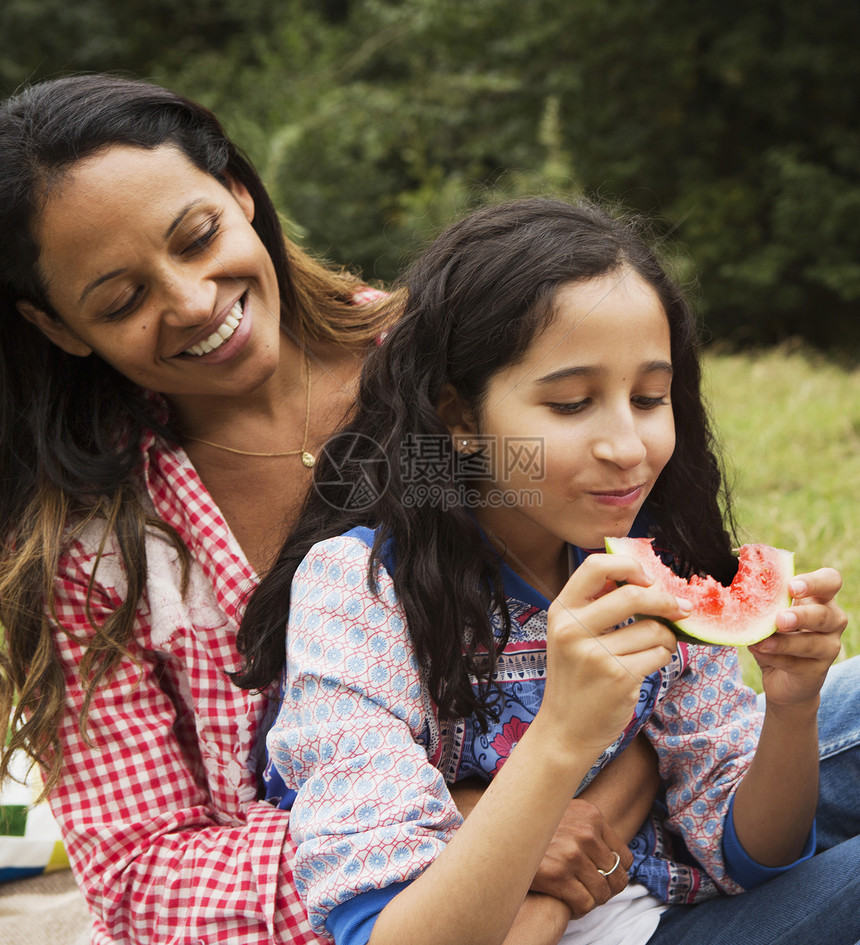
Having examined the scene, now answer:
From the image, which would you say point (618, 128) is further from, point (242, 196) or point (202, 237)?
point (202, 237)

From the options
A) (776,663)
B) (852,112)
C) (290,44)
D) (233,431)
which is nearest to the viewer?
(776,663)

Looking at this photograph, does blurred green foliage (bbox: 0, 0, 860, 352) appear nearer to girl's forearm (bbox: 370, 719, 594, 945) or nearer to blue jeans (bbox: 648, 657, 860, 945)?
blue jeans (bbox: 648, 657, 860, 945)

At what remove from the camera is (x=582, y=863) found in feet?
5.89

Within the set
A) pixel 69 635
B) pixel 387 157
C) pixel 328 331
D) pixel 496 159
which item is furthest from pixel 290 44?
pixel 69 635

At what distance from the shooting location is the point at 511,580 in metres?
1.98

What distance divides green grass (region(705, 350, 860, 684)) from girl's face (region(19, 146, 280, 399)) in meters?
1.39

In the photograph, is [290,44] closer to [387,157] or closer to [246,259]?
[387,157]

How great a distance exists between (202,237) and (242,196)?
0.34m

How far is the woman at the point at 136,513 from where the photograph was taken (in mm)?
2064

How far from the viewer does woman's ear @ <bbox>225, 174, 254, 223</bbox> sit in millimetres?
2476

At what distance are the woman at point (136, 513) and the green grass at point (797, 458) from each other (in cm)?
145

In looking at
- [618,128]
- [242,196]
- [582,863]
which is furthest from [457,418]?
[618,128]

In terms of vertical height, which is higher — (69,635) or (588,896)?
(69,635)

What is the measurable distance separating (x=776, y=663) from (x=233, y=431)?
1.44 meters
